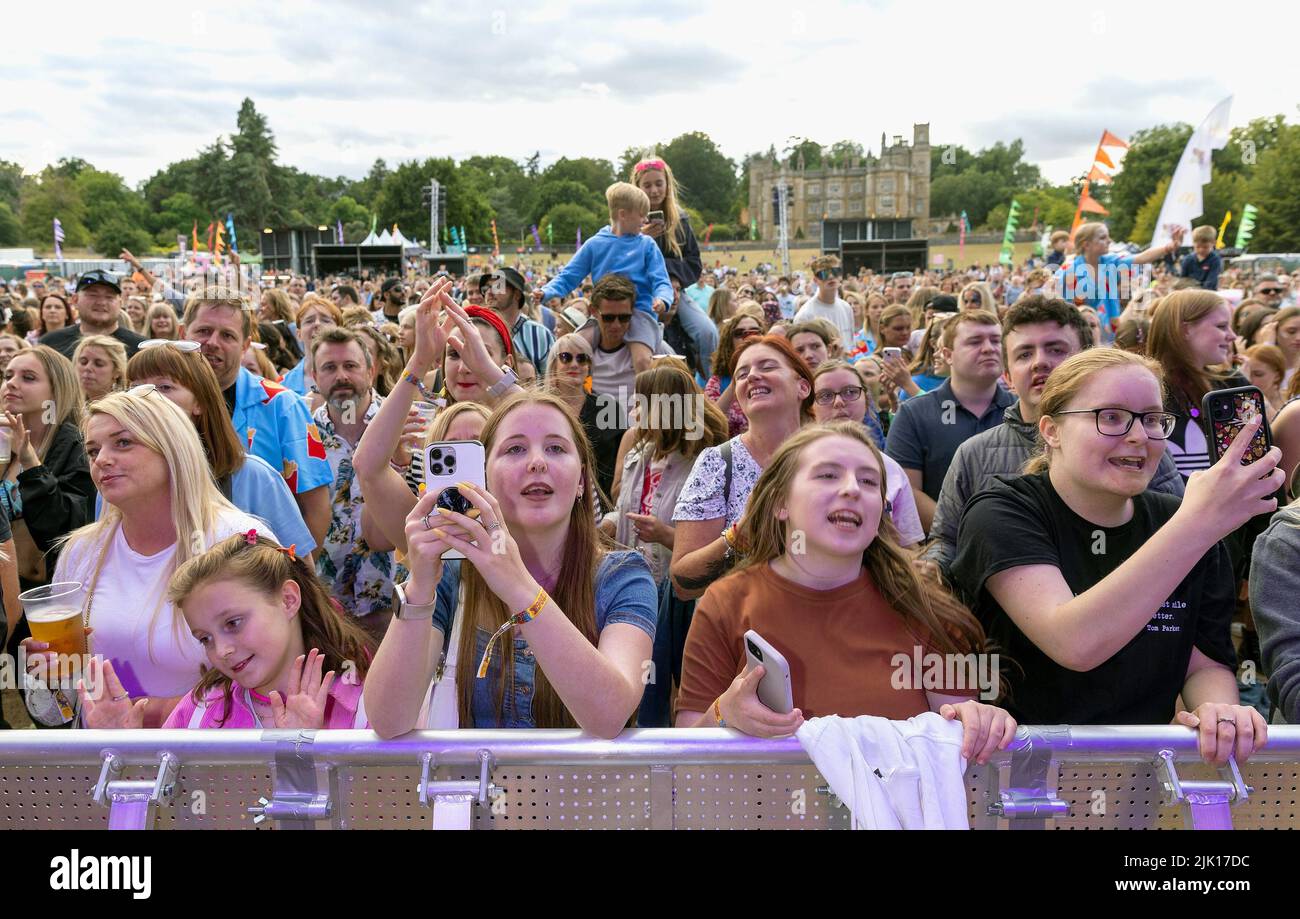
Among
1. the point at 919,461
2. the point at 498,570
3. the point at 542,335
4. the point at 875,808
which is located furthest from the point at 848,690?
the point at 542,335

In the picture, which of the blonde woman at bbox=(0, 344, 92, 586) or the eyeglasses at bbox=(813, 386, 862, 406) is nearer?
the blonde woman at bbox=(0, 344, 92, 586)

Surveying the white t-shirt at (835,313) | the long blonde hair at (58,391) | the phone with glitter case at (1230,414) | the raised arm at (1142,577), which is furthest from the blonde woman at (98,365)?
the white t-shirt at (835,313)

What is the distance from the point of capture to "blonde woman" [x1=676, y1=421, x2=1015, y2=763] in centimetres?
218

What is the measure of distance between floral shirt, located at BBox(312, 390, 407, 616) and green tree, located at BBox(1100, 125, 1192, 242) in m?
69.6

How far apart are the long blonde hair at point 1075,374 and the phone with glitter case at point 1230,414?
1.08ft

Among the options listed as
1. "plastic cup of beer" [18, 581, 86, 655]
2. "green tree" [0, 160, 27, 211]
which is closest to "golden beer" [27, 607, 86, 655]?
"plastic cup of beer" [18, 581, 86, 655]

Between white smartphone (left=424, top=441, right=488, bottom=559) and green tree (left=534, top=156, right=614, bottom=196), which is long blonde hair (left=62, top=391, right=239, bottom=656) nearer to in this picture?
white smartphone (left=424, top=441, right=488, bottom=559)

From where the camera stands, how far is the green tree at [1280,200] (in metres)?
42.7

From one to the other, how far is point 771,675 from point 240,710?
143cm

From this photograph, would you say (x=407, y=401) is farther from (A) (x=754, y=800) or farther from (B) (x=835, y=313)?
(B) (x=835, y=313)

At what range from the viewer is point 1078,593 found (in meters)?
2.28

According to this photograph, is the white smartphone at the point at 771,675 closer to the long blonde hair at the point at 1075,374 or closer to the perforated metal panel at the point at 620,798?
the perforated metal panel at the point at 620,798

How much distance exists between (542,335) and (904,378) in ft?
8.08
